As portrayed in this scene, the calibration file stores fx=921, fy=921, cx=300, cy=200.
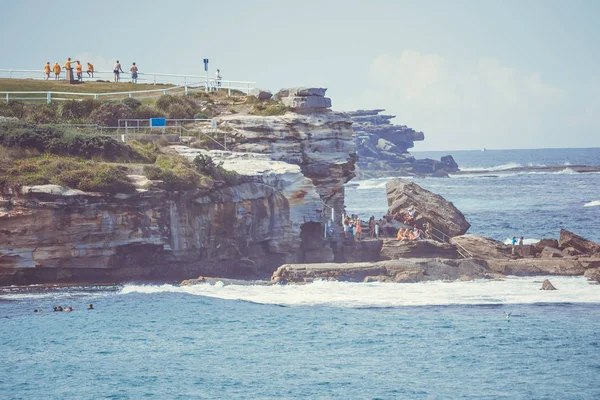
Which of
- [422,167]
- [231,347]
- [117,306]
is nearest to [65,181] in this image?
[117,306]

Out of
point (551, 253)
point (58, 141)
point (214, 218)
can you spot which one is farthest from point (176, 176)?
point (551, 253)

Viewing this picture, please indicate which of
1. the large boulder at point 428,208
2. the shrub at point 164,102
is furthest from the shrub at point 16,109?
the large boulder at point 428,208

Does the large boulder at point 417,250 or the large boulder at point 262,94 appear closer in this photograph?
the large boulder at point 417,250

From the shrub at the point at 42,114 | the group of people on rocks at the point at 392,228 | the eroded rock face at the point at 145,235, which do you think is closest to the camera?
the eroded rock face at the point at 145,235

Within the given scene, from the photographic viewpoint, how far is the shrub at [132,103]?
61097 mm

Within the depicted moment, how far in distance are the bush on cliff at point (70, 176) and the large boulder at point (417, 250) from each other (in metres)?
15.7

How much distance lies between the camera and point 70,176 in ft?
153

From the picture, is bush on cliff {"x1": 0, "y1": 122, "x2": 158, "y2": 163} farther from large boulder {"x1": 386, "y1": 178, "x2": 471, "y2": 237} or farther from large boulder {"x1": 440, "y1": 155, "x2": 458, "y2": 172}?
large boulder {"x1": 440, "y1": 155, "x2": 458, "y2": 172}

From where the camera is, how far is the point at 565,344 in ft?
117

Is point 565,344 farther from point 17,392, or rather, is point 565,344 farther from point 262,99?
point 262,99

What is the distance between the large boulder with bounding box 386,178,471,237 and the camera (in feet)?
197

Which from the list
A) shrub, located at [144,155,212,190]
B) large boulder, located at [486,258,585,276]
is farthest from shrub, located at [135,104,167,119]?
large boulder, located at [486,258,585,276]

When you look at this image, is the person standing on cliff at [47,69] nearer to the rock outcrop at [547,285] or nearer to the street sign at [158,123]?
the street sign at [158,123]

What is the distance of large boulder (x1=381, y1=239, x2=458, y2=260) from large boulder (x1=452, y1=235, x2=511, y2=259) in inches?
42.6
